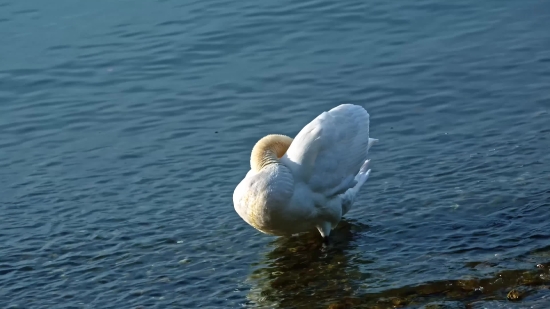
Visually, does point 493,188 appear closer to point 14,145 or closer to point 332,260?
point 332,260

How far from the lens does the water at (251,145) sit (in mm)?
9000

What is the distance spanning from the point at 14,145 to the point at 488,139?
250 inches

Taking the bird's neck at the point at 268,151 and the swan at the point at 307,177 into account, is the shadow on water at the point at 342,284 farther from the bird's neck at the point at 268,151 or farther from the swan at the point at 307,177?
the bird's neck at the point at 268,151

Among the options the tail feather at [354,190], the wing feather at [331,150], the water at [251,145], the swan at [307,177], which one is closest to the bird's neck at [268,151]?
the swan at [307,177]

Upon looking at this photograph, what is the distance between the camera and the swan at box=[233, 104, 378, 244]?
923cm

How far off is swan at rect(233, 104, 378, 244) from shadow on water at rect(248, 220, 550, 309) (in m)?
0.25

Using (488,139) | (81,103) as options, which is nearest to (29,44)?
(81,103)

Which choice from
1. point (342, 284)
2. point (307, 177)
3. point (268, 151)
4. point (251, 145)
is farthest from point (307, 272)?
point (251, 145)

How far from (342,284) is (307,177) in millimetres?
1230

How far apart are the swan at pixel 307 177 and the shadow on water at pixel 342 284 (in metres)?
0.25

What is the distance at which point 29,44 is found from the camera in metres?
18.4

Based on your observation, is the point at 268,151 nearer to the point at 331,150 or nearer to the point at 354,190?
the point at 331,150

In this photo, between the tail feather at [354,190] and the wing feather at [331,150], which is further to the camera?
the tail feather at [354,190]

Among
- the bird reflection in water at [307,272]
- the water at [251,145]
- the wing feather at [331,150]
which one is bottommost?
the bird reflection in water at [307,272]
